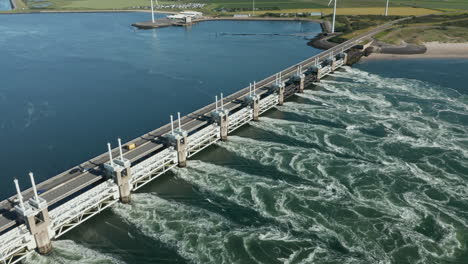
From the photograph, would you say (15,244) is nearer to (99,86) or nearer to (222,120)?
(222,120)

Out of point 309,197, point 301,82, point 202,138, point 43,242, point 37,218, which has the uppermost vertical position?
point 301,82

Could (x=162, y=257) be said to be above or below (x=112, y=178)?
below

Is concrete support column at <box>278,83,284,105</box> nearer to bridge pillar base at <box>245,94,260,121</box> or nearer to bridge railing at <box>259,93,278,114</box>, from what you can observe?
bridge railing at <box>259,93,278,114</box>

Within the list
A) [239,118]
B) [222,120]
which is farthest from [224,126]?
[239,118]

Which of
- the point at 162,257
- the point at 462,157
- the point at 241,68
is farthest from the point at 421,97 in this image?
the point at 162,257

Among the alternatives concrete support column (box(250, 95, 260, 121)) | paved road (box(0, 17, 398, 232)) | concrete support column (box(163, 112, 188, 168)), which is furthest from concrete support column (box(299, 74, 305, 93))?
concrete support column (box(163, 112, 188, 168))

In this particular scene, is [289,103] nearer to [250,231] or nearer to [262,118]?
[262,118]
